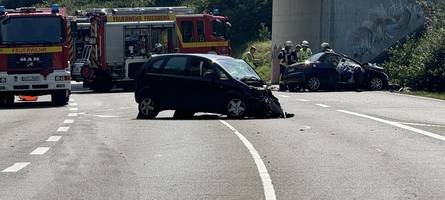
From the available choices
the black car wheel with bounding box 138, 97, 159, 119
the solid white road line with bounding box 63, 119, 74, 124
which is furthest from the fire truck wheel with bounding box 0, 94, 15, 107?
the black car wheel with bounding box 138, 97, 159, 119

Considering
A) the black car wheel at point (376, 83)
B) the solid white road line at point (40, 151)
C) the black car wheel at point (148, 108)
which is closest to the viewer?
the solid white road line at point (40, 151)

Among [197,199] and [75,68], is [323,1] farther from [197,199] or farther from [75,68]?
[197,199]

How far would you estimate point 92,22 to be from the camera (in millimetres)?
43125

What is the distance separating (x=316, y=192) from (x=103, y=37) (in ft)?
103

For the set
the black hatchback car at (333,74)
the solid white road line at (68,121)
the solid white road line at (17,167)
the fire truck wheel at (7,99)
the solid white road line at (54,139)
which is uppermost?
the black hatchback car at (333,74)

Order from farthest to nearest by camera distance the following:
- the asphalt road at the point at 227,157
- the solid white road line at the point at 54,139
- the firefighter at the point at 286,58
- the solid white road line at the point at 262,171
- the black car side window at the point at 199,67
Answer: the firefighter at the point at 286,58 < the black car side window at the point at 199,67 < the solid white road line at the point at 54,139 < the asphalt road at the point at 227,157 < the solid white road line at the point at 262,171

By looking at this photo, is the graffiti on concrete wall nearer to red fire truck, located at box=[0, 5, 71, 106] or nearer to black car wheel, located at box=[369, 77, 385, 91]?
black car wheel, located at box=[369, 77, 385, 91]

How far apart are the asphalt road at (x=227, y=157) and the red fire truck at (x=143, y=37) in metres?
16.8

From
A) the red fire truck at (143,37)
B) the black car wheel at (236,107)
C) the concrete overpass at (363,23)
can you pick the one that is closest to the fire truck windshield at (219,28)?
the red fire truck at (143,37)

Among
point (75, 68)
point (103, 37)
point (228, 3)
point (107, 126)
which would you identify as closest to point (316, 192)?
point (107, 126)

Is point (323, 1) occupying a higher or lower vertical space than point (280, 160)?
higher

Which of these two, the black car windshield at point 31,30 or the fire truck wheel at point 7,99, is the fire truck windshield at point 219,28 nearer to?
the fire truck wheel at point 7,99

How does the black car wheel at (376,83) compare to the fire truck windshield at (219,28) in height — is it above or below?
below

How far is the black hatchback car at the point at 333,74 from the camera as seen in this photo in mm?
35125
